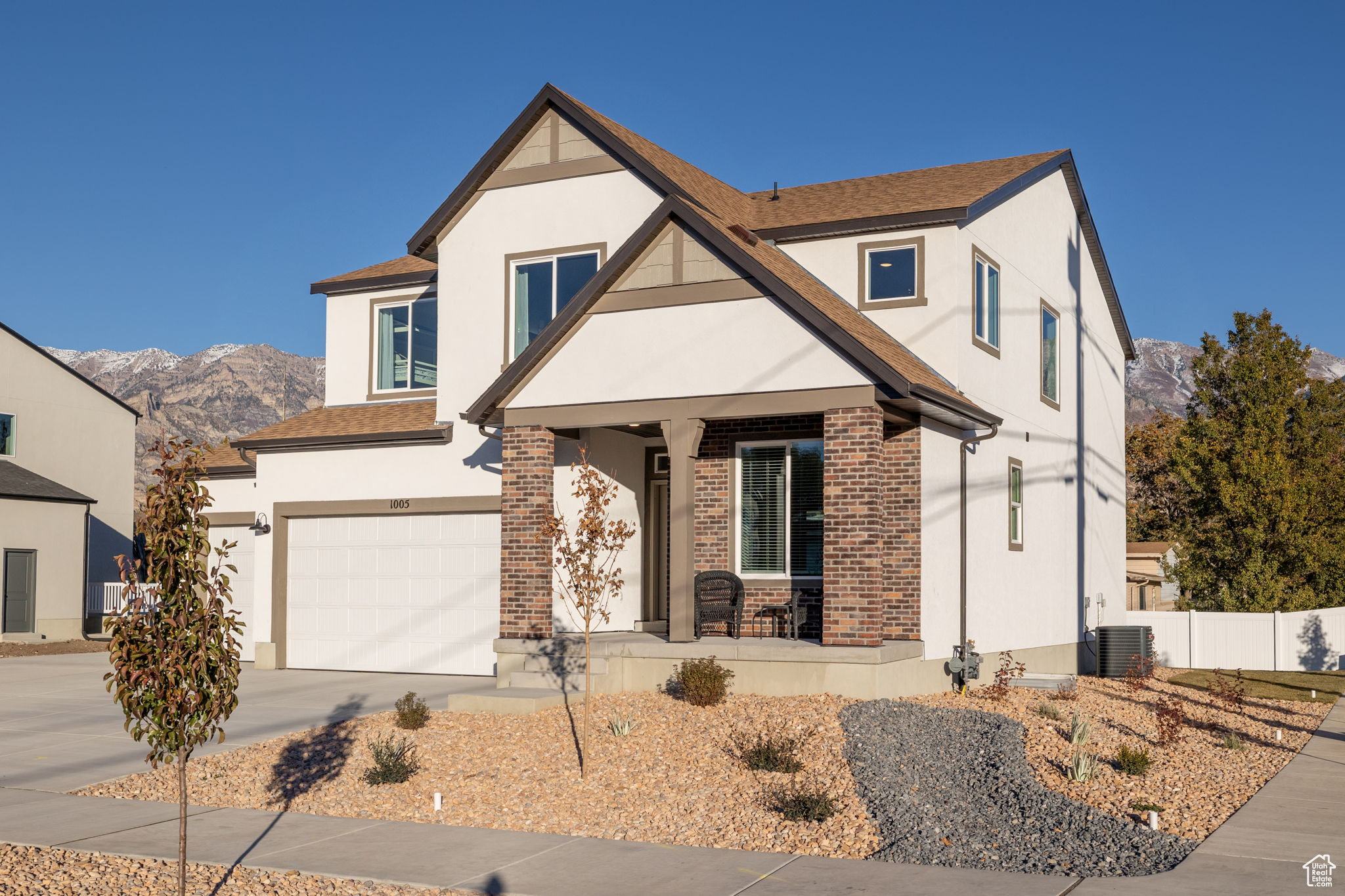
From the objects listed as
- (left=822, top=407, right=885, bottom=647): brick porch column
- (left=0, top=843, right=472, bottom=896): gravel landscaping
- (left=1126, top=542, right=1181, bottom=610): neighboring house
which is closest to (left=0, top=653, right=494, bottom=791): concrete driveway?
(left=0, top=843, right=472, bottom=896): gravel landscaping

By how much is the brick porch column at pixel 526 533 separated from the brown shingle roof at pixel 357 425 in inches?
98.1

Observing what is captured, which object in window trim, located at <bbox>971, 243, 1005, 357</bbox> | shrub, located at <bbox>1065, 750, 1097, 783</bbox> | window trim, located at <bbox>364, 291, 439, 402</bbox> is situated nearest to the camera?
shrub, located at <bbox>1065, 750, 1097, 783</bbox>

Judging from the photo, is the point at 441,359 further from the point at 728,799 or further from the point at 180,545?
the point at 180,545

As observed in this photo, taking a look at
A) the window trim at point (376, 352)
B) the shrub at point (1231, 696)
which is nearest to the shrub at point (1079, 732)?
the shrub at point (1231, 696)

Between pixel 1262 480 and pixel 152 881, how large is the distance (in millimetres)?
25044

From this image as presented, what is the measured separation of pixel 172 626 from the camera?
7.04m

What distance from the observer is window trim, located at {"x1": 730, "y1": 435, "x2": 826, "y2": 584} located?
17.3 meters

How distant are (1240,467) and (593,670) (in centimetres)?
1797

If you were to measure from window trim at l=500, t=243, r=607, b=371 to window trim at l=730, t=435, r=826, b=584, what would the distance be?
3.67m

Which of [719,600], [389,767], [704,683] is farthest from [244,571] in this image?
[389,767]

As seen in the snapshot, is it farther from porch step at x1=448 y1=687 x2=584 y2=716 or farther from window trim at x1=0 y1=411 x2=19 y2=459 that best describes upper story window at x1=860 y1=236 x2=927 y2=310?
window trim at x1=0 y1=411 x2=19 y2=459

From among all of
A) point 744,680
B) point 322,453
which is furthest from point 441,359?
point 744,680

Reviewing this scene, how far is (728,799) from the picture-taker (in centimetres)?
1034

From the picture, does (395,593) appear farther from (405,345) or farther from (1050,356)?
(1050,356)
